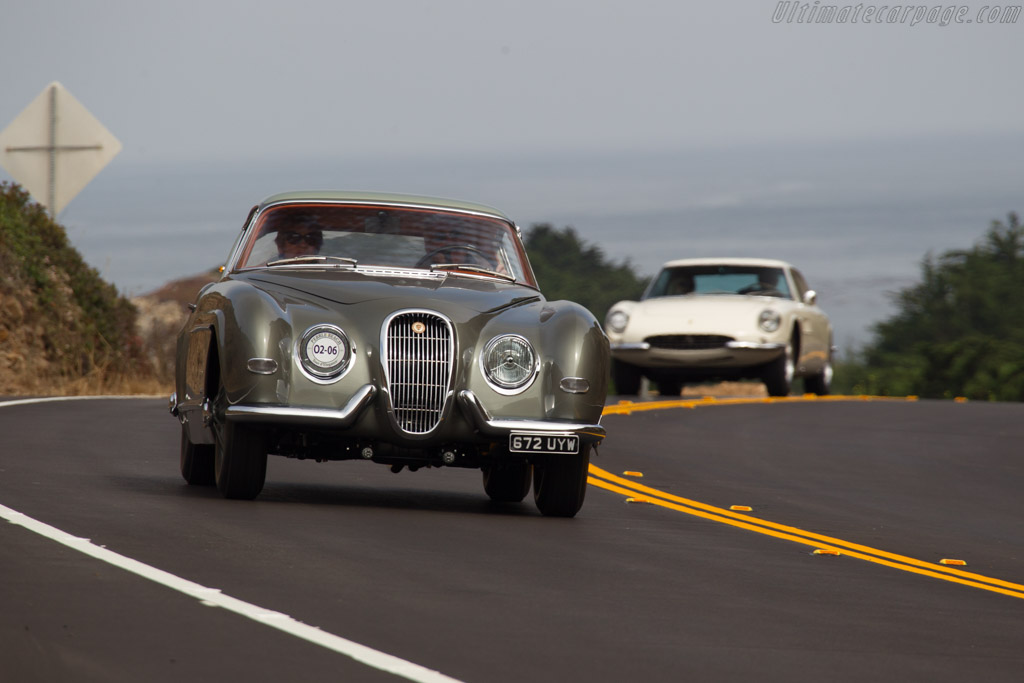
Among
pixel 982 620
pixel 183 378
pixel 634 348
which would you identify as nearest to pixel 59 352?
pixel 634 348

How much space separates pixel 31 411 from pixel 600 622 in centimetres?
994

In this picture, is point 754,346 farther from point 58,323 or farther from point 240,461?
point 240,461

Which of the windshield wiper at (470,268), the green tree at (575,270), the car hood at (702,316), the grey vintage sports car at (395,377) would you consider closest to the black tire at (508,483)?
the grey vintage sports car at (395,377)

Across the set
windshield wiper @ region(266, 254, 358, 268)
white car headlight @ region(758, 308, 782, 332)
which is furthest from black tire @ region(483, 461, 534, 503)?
white car headlight @ region(758, 308, 782, 332)

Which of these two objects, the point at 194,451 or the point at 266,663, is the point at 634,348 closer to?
the point at 194,451

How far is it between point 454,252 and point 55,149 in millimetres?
12167

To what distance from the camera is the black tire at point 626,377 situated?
2155cm

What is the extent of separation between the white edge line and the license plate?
2.28 metres

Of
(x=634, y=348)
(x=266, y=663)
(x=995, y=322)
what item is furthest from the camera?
(x=995, y=322)

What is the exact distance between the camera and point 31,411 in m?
14.9

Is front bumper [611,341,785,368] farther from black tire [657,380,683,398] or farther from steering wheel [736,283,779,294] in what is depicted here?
black tire [657,380,683,398]

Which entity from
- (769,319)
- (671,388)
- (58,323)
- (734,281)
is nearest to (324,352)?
(769,319)

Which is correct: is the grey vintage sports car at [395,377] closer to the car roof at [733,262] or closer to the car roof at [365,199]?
the car roof at [365,199]

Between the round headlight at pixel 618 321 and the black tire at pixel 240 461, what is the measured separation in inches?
508
